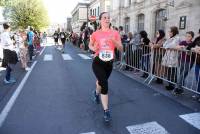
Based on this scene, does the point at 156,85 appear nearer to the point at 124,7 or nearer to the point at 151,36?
the point at 151,36

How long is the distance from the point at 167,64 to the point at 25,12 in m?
43.5

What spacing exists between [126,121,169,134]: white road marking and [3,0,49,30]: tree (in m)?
44.8

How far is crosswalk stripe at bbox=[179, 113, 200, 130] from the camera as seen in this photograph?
475cm

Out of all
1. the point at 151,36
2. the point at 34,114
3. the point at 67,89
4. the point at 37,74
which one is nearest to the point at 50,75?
the point at 37,74

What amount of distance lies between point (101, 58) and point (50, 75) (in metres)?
5.20

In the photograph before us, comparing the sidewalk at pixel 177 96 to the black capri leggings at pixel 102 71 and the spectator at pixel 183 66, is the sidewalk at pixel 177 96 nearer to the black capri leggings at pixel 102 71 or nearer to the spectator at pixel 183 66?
the spectator at pixel 183 66

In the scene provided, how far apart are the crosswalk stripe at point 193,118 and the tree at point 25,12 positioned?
44.6 m

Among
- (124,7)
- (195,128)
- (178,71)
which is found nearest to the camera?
(195,128)

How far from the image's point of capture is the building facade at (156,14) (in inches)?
655

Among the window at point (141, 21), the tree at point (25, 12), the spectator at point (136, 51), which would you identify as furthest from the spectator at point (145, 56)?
the tree at point (25, 12)

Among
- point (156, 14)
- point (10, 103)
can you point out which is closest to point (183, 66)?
point (10, 103)

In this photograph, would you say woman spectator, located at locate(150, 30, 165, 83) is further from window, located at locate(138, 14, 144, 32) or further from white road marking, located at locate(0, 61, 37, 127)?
window, located at locate(138, 14, 144, 32)

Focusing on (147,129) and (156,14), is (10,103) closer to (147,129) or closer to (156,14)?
(147,129)

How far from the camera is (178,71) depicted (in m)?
6.92
